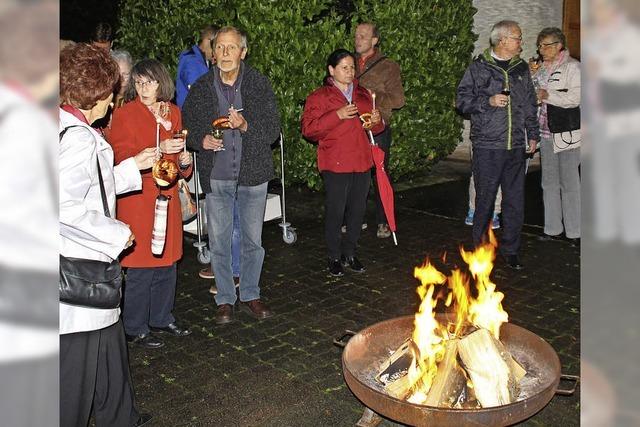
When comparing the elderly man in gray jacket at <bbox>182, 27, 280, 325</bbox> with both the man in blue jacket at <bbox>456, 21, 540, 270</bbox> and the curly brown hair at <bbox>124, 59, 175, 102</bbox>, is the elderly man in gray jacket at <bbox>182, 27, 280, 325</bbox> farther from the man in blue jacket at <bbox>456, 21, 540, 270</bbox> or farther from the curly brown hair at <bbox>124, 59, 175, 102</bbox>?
the man in blue jacket at <bbox>456, 21, 540, 270</bbox>

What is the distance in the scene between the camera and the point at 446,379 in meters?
4.30

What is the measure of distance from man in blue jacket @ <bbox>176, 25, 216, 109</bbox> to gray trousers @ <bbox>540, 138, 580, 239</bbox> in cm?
388

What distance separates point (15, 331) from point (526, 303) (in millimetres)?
6235

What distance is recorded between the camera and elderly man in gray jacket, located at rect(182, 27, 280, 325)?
626cm

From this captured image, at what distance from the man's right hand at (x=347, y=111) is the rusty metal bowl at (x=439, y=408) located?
2.82 meters

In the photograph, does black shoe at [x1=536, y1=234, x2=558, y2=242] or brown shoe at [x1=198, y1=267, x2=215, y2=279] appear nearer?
brown shoe at [x1=198, y1=267, x2=215, y2=279]

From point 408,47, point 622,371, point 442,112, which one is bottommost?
point 622,371

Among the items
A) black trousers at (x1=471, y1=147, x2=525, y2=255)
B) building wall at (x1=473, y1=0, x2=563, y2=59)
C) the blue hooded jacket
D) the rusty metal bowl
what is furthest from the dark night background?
the rusty metal bowl

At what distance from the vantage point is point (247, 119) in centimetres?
637

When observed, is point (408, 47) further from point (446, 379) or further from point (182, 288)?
point (446, 379)

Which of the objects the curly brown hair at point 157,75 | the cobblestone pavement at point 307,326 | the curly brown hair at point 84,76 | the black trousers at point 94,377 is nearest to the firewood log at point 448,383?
the cobblestone pavement at point 307,326

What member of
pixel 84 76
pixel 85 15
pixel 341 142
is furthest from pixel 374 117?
pixel 85 15

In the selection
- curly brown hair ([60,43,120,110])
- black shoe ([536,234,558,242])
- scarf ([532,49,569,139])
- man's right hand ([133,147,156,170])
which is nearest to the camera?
curly brown hair ([60,43,120,110])

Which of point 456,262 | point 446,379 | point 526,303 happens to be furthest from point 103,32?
point 446,379
